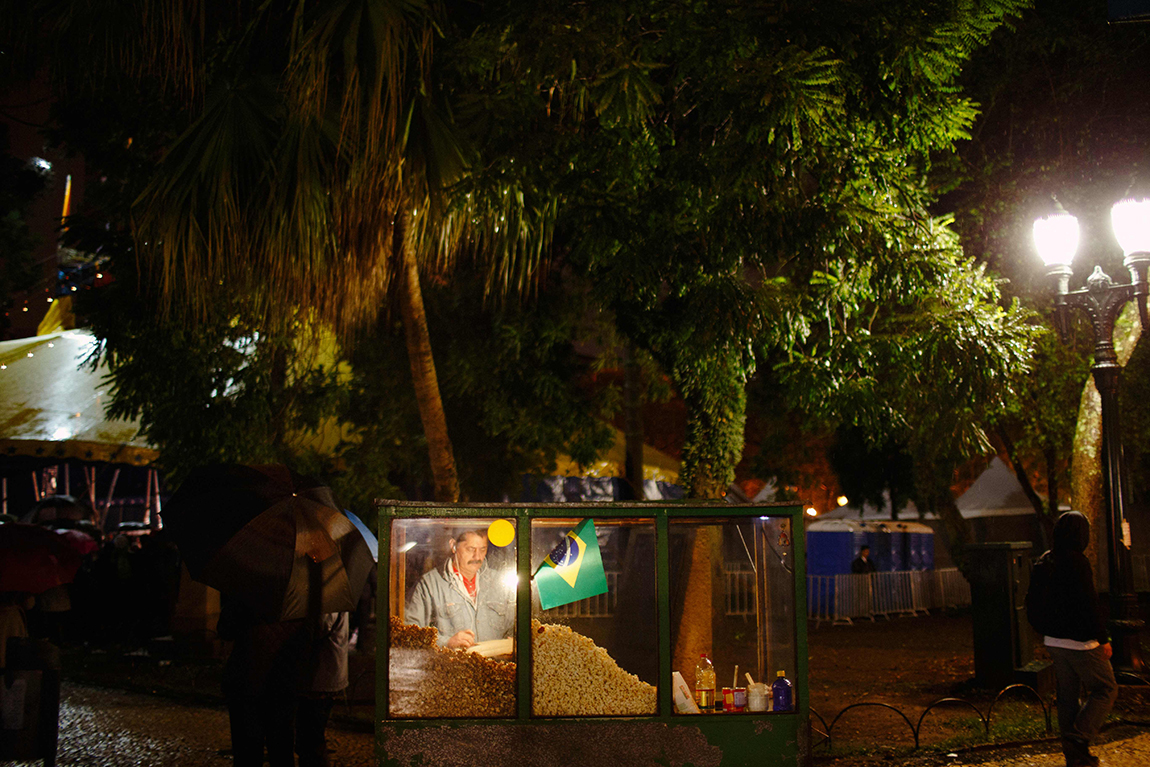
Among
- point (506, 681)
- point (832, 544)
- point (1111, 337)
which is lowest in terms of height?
point (832, 544)

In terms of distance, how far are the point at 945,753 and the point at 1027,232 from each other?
822cm

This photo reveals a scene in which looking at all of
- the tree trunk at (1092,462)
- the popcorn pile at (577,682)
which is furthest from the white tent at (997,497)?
the popcorn pile at (577,682)

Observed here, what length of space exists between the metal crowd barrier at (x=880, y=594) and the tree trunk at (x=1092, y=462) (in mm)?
6989

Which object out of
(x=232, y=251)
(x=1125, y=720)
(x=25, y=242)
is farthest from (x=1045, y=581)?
(x=25, y=242)

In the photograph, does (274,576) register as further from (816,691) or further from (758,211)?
(816,691)

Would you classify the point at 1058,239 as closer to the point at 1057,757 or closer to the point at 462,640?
the point at 1057,757

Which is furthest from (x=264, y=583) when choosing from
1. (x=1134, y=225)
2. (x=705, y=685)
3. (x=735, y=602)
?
(x=1134, y=225)

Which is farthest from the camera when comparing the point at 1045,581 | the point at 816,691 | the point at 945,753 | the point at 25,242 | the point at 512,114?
the point at 25,242

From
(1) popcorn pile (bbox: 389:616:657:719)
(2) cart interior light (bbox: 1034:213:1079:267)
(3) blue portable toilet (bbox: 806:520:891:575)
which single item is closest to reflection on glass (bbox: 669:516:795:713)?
(1) popcorn pile (bbox: 389:616:657:719)

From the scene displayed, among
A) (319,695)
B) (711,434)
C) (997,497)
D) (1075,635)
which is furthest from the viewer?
(997,497)

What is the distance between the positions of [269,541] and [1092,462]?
28.3ft

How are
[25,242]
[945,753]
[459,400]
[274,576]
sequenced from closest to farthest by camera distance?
[274,576] < [945,753] < [459,400] < [25,242]

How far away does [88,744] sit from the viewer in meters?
6.95

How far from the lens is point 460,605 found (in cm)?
492
